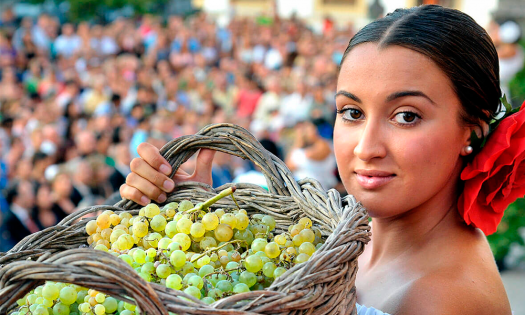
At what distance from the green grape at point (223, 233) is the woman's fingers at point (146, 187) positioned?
1.09 feet

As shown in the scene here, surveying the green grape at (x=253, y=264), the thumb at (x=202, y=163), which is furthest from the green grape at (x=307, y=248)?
the thumb at (x=202, y=163)

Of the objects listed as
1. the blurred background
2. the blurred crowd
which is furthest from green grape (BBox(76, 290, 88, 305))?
the blurred crowd

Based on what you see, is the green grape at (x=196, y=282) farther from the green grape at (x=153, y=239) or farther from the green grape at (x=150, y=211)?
the green grape at (x=150, y=211)

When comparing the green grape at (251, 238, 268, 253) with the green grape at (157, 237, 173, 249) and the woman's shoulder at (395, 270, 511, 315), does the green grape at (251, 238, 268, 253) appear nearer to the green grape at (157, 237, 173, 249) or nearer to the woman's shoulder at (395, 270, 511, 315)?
the green grape at (157, 237, 173, 249)

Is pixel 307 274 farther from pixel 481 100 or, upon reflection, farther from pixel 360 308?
pixel 481 100

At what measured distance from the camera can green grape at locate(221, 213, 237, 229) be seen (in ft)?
4.48

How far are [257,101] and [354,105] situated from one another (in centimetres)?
799

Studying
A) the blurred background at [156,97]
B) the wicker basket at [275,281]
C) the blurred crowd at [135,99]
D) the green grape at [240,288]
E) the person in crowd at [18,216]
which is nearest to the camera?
the wicker basket at [275,281]

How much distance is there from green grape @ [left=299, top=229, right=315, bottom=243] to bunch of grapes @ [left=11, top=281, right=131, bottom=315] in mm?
429

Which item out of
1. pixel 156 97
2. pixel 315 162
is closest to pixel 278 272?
pixel 315 162

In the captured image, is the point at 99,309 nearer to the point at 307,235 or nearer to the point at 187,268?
the point at 187,268

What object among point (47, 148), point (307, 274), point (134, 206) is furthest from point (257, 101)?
point (307, 274)

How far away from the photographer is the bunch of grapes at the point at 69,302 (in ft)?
3.74

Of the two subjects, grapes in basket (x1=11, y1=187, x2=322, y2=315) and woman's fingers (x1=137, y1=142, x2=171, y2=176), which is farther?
woman's fingers (x1=137, y1=142, x2=171, y2=176)
